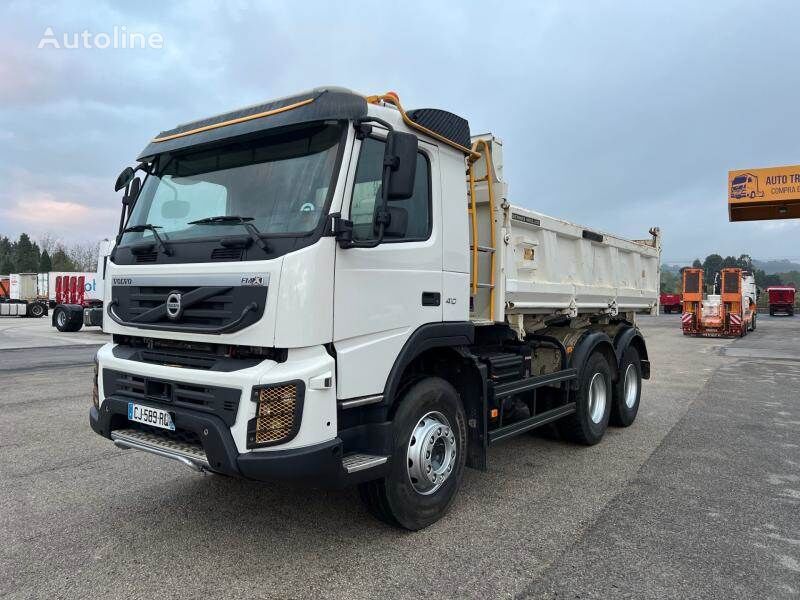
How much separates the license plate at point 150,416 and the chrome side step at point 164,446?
0.11 metres

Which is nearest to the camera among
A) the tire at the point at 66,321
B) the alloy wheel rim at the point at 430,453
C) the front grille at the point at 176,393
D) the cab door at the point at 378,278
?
the front grille at the point at 176,393

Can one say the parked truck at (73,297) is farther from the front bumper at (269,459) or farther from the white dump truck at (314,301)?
the front bumper at (269,459)

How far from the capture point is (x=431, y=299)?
385cm

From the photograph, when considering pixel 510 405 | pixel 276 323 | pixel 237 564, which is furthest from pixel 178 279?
pixel 510 405

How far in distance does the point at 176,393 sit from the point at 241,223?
108 centimetres

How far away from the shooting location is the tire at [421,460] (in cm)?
350

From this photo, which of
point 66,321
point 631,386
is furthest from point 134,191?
point 66,321

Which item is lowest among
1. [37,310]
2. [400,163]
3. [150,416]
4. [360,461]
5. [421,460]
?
[421,460]

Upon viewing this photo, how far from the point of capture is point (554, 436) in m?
6.29

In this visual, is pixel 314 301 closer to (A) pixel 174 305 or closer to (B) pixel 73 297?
(A) pixel 174 305

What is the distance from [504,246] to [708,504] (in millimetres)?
2568

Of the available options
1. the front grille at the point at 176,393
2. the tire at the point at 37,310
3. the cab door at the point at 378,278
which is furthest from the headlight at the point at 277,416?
the tire at the point at 37,310

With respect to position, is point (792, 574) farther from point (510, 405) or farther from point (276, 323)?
point (276, 323)

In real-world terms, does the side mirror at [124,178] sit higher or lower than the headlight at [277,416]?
higher
